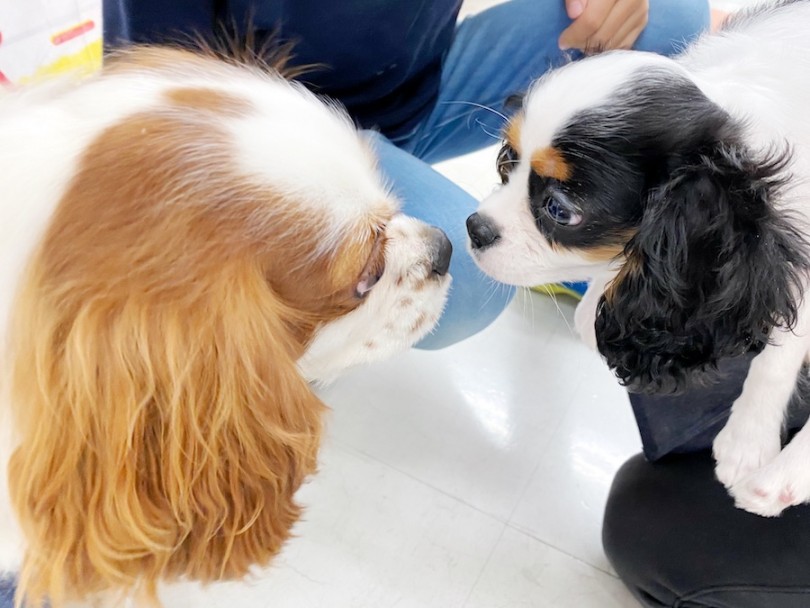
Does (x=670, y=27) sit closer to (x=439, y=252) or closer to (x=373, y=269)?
(x=439, y=252)

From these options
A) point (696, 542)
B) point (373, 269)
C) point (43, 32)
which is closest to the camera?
point (373, 269)

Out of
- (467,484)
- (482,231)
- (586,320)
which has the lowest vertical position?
(467,484)

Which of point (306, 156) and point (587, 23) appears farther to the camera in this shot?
point (587, 23)

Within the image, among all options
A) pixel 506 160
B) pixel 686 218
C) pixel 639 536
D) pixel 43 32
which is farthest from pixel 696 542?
pixel 43 32

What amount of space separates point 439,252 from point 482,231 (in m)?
0.10

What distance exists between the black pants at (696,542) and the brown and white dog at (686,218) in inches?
2.2

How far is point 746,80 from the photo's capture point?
2.92ft

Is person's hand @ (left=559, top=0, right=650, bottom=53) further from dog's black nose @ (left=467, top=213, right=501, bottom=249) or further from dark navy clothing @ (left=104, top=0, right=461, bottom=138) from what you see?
dog's black nose @ (left=467, top=213, right=501, bottom=249)

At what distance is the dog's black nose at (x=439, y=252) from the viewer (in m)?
0.85

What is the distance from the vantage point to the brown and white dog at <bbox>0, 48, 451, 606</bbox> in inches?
21.8

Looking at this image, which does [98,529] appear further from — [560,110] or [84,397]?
[560,110]

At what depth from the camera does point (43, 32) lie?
163cm

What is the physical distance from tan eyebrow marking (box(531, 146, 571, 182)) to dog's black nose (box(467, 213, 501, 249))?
0.35ft

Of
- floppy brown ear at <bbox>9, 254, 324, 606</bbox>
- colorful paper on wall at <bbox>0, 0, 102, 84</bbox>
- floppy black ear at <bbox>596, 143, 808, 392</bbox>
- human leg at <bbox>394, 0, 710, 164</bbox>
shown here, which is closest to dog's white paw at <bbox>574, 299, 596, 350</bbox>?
floppy black ear at <bbox>596, 143, 808, 392</bbox>
